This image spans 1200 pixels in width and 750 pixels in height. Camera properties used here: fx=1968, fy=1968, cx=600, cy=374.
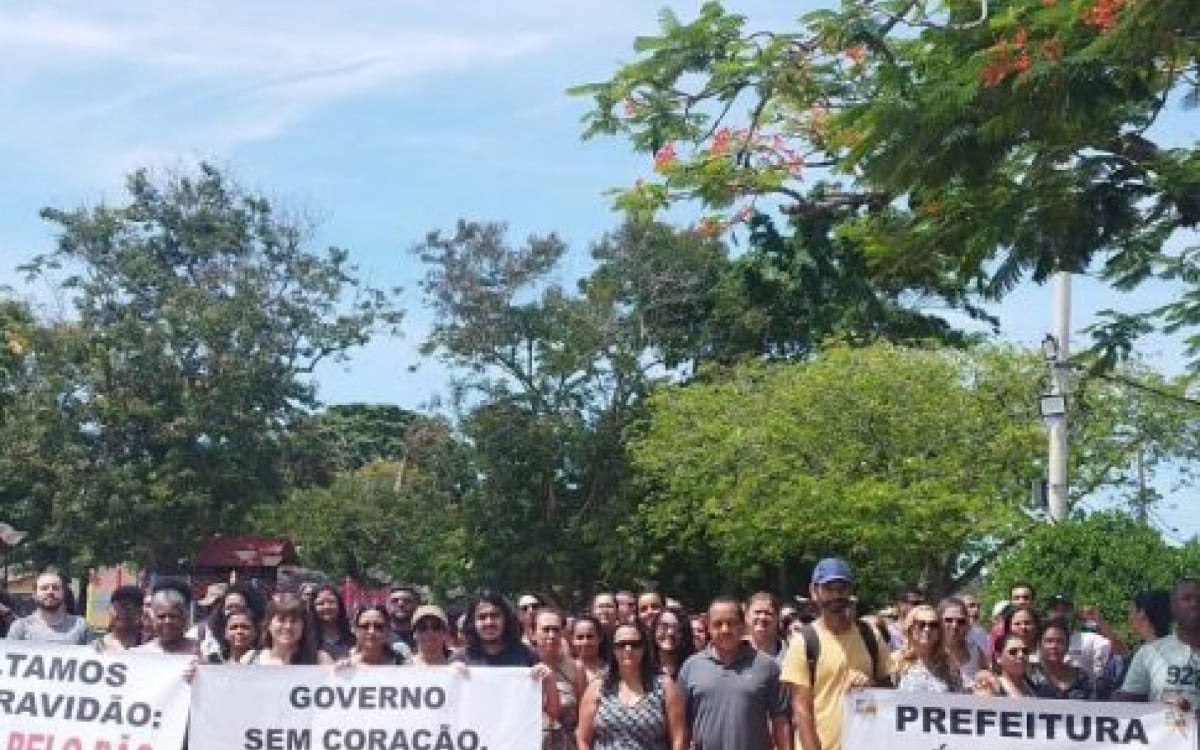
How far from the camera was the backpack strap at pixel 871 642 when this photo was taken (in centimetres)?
938

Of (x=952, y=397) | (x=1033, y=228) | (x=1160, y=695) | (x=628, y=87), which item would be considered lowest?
(x=1160, y=695)

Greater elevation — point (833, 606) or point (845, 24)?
point (845, 24)

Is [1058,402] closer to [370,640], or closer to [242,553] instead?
[370,640]

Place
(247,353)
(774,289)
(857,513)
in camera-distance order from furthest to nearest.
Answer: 1. (247,353)
2. (857,513)
3. (774,289)

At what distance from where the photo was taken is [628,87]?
1244 centimetres

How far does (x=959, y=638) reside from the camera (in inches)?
416

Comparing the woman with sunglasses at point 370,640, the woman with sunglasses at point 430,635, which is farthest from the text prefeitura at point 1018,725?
the woman with sunglasses at point 370,640

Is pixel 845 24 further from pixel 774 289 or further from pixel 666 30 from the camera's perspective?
pixel 774 289

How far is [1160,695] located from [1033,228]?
2711 millimetres

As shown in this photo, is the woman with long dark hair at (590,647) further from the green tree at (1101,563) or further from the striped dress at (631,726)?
the green tree at (1101,563)

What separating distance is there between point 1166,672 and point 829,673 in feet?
5.34

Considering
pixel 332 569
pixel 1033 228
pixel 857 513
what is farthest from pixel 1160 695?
pixel 332 569

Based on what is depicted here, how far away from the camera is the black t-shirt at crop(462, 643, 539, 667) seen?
979 centimetres

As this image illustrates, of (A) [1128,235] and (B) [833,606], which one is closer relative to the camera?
(B) [833,606]
